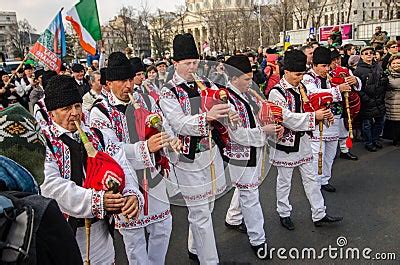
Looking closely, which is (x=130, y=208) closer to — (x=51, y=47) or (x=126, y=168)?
(x=126, y=168)

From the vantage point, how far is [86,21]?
665 centimetres

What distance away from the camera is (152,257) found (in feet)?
10.9

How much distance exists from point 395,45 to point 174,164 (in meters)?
6.78

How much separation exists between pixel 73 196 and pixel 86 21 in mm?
5078

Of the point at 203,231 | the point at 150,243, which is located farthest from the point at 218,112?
the point at 150,243

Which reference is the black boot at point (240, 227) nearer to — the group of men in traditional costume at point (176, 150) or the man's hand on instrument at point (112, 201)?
the group of men in traditional costume at point (176, 150)

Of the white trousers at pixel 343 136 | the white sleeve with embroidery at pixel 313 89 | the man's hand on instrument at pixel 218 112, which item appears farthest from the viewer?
the white trousers at pixel 343 136

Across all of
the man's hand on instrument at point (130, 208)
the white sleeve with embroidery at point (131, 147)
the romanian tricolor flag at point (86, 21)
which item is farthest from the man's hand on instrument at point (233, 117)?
the romanian tricolor flag at point (86, 21)

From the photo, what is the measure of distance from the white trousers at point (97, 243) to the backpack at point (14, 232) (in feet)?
4.77

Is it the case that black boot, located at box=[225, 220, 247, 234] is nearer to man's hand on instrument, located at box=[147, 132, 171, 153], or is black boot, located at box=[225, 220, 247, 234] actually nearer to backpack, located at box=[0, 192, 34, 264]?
man's hand on instrument, located at box=[147, 132, 171, 153]

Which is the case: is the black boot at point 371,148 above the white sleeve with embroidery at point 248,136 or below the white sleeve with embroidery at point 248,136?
below

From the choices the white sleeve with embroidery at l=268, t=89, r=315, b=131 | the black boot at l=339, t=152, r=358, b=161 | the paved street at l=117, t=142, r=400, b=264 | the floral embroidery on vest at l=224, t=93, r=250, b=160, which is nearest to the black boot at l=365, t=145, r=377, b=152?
the black boot at l=339, t=152, r=358, b=161

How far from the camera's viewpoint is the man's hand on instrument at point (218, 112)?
Result: 3.08 meters

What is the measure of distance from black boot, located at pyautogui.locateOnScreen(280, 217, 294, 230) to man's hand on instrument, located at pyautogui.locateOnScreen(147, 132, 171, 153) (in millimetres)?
2251
